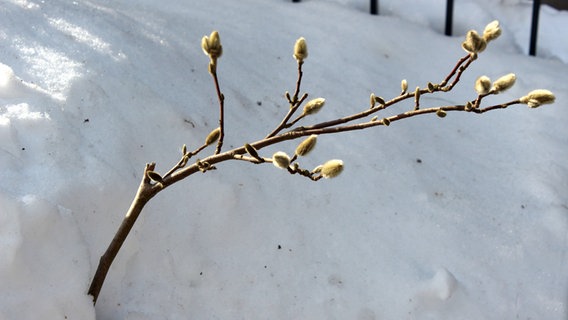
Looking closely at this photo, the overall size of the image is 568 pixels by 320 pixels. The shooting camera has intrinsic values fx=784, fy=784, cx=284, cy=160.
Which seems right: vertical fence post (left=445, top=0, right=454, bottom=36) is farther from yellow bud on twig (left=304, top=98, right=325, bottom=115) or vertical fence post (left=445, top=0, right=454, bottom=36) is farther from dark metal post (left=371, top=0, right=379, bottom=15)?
yellow bud on twig (left=304, top=98, right=325, bottom=115)

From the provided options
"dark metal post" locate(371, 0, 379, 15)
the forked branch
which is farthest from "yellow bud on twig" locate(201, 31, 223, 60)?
"dark metal post" locate(371, 0, 379, 15)

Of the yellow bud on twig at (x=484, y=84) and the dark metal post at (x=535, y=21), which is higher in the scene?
the yellow bud on twig at (x=484, y=84)

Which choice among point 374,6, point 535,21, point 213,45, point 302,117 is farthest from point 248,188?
point 535,21

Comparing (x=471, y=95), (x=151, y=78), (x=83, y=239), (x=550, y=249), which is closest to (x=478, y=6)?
(x=471, y=95)

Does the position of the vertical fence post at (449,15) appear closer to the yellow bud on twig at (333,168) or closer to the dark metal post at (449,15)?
the dark metal post at (449,15)

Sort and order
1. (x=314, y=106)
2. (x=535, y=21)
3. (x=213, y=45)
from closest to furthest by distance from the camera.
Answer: (x=213, y=45) → (x=314, y=106) → (x=535, y=21)

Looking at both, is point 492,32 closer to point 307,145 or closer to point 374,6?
point 307,145

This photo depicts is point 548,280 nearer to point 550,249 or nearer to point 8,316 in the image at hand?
point 550,249

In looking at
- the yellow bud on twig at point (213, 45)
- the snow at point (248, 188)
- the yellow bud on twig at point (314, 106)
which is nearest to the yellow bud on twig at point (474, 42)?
the yellow bud on twig at point (314, 106)

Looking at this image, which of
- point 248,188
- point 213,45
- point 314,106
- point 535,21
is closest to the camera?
point 213,45
